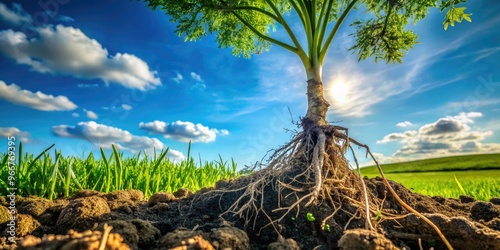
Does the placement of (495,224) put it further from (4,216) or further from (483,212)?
(4,216)

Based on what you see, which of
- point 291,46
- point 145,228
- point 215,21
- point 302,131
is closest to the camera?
point 145,228

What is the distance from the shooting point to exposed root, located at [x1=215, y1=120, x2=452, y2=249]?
2096 mm

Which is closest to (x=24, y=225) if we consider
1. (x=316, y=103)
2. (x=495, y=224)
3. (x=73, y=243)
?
(x=73, y=243)

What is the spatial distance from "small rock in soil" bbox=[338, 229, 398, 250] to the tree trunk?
177cm

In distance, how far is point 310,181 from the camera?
8.00 feet

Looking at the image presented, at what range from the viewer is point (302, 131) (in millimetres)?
3070

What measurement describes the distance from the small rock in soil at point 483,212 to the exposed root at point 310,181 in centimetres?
103

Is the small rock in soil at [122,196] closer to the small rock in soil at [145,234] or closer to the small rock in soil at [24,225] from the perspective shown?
the small rock in soil at [24,225]

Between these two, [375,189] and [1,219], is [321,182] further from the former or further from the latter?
[1,219]

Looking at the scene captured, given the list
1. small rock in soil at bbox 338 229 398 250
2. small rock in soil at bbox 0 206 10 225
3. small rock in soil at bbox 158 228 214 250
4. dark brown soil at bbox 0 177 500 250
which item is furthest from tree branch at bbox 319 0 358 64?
small rock in soil at bbox 0 206 10 225

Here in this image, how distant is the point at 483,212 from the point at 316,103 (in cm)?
174

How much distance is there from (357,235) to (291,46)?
2.88 m

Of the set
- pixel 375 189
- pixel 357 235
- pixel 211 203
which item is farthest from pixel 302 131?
pixel 357 235

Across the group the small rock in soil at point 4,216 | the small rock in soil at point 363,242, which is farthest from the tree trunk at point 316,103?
the small rock in soil at point 4,216
